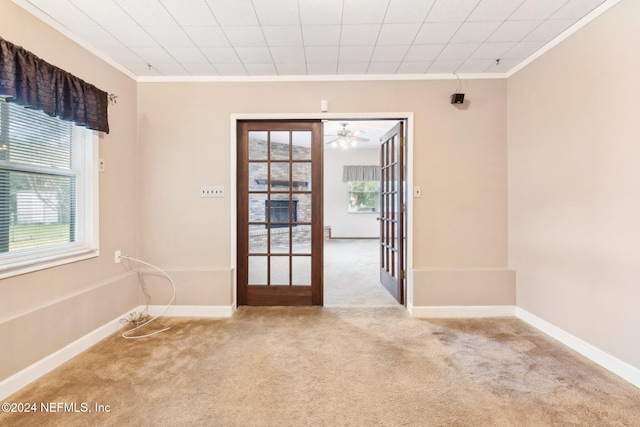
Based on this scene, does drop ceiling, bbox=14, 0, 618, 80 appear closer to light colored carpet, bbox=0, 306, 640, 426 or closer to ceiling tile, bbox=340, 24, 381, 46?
ceiling tile, bbox=340, 24, 381, 46

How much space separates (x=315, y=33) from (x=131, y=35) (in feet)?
4.99

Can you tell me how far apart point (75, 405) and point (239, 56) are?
9.54 feet

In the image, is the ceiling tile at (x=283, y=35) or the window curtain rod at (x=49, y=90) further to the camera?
the ceiling tile at (x=283, y=35)

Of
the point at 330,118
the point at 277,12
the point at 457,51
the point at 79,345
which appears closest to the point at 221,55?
the point at 277,12

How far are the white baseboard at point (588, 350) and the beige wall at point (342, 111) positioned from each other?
15.0 inches

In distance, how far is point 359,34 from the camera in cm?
249

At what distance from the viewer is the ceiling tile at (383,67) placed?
2992mm

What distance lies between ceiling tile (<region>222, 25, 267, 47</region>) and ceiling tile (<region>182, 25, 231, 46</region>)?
0.18ft

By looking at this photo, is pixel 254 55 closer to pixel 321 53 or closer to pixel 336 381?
pixel 321 53

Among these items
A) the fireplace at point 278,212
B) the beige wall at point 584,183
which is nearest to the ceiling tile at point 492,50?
the beige wall at point 584,183

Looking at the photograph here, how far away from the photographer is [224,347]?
2.51 m

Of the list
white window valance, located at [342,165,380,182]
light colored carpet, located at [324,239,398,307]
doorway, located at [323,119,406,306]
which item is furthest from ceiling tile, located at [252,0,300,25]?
white window valance, located at [342,165,380,182]

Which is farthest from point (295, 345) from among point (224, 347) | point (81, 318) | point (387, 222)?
point (387, 222)

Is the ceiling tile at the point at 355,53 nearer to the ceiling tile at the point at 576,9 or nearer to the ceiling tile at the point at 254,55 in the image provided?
the ceiling tile at the point at 254,55
